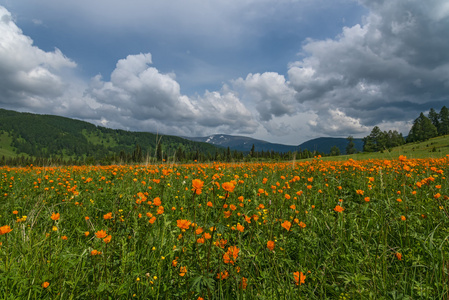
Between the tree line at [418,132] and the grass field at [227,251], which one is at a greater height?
the tree line at [418,132]

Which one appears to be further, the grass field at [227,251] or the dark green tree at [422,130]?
the dark green tree at [422,130]

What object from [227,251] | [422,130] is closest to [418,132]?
[422,130]

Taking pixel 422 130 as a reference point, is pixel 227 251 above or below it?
below

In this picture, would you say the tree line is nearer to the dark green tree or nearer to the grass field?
the dark green tree

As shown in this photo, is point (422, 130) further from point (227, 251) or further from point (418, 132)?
point (227, 251)

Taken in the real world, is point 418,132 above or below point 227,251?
above

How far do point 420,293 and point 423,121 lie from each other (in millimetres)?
95560

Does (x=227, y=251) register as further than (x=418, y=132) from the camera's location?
No

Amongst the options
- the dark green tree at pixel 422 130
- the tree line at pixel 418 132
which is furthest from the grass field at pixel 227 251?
the dark green tree at pixel 422 130

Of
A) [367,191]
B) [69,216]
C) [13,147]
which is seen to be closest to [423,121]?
[367,191]

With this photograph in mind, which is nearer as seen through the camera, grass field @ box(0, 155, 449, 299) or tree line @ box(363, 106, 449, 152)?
grass field @ box(0, 155, 449, 299)

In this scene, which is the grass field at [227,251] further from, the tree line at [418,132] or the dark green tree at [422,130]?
the dark green tree at [422,130]

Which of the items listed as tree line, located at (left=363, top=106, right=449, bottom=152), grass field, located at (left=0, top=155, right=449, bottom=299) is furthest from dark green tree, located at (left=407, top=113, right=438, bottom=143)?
grass field, located at (left=0, top=155, right=449, bottom=299)

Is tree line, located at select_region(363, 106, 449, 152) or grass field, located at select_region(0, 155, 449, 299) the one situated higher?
tree line, located at select_region(363, 106, 449, 152)
